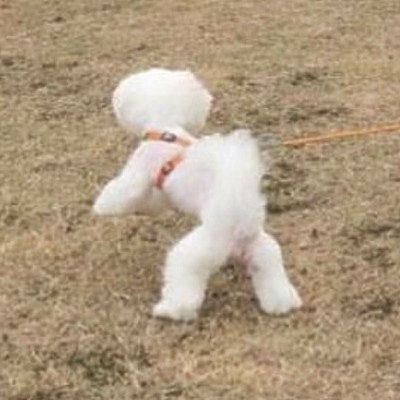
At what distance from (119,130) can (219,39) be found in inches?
49.5

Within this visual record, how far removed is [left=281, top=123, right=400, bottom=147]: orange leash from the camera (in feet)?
13.3

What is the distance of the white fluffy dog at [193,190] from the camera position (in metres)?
Result: 2.93

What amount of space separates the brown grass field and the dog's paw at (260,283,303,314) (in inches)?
0.9

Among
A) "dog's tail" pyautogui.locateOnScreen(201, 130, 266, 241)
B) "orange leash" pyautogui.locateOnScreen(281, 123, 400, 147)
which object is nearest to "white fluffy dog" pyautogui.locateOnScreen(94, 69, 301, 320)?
"dog's tail" pyautogui.locateOnScreen(201, 130, 266, 241)

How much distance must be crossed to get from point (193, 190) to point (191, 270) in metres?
0.21

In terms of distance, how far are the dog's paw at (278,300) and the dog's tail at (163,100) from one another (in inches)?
18.9

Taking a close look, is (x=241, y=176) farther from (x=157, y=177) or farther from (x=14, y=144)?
(x=14, y=144)

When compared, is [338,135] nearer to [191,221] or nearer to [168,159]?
[191,221]

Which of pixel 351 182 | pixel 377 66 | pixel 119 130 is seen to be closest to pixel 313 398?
pixel 351 182

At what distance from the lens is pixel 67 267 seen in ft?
10.9

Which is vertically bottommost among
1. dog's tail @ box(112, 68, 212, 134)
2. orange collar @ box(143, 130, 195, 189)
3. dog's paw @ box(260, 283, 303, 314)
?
dog's paw @ box(260, 283, 303, 314)

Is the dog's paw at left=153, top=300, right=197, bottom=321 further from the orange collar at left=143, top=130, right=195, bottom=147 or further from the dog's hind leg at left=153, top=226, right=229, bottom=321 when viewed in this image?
the orange collar at left=143, top=130, right=195, bottom=147

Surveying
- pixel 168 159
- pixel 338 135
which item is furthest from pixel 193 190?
pixel 338 135

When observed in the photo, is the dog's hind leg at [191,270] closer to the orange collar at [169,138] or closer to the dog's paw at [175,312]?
the dog's paw at [175,312]
